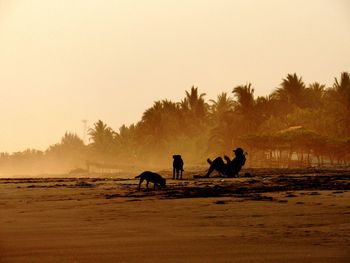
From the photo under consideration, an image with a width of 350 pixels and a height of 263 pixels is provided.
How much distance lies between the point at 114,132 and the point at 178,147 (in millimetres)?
15229

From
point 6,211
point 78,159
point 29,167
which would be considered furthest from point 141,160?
point 6,211

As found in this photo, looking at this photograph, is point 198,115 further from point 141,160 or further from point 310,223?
point 310,223

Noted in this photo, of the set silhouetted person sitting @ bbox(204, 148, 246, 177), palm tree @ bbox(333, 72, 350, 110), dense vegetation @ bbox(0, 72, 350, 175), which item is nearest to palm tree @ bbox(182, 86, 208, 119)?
dense vegetation @ bbox(0, 72, 350, 175)

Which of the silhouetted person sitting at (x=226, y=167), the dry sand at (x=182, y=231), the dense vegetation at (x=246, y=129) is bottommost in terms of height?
the dry sand at (x=182, y=231)

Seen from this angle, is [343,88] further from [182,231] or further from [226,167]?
[182,231]

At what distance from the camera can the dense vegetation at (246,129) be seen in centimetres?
4342

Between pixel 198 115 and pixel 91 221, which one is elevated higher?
pixel 198 115

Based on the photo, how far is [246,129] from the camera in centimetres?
5600

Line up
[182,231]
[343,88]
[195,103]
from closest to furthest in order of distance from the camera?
[182,231]
[343,88]
[195,103]

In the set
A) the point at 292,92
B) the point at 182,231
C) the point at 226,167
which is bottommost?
the point at 182,231

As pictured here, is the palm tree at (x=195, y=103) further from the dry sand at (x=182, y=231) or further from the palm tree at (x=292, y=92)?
the dry sand at (x=182, y=231)

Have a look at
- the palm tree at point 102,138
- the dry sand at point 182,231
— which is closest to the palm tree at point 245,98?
the palm tree at point 102,138

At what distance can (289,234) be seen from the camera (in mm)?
5723

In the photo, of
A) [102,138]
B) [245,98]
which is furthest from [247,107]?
[102,138]
